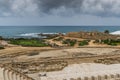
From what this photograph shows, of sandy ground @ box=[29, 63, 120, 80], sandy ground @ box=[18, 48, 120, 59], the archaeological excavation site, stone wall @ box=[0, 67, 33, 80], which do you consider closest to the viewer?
stone wall @ box=[0, 67, 33, 80]

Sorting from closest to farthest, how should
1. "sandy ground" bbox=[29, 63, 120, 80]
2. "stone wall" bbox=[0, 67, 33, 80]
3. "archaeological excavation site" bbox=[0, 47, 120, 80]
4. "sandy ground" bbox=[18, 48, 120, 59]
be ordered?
"stone wall" bbox=[0, 67, 33, 80] → "archaeological excavation site" bbox=[0, 47, 120, 80] → "sandy ground" bbox=[29, 63, 120, 80] → "sandy ground" bbox=[18, 48, 120, 59]

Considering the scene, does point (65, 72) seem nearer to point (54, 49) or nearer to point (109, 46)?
point (54, 49)

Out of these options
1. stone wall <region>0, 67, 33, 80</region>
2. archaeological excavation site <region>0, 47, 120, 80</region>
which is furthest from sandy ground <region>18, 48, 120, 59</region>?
stone wall <region>0, 67, 33, 80</region>

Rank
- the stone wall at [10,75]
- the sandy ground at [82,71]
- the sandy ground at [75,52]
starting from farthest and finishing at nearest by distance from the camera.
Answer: the sandy ground at [75,52] < the sandy ground at [82,71] < the stone wall at [10,75]

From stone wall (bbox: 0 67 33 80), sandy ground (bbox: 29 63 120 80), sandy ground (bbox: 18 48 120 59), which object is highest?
stone wall (bbox: 0 67 33 80)

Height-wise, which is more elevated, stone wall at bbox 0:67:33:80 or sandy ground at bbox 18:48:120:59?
stone wall at bbox 0:67:33:80

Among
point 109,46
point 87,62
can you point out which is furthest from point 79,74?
point 109,46

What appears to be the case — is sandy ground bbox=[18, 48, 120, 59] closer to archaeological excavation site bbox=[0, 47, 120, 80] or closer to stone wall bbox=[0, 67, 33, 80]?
Answer: archaeological excavation site bbox=[0, 47, 120, 80]

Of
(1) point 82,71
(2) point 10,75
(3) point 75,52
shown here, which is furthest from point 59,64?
(2) point 10,75

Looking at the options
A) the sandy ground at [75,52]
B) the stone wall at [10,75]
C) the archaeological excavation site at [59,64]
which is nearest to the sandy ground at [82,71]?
the archaeological excavation site at [59,64]

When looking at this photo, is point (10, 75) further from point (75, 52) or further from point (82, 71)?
point (75, 52)

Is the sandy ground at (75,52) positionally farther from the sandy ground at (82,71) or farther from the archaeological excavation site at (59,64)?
the sandy ground at (82,71)
